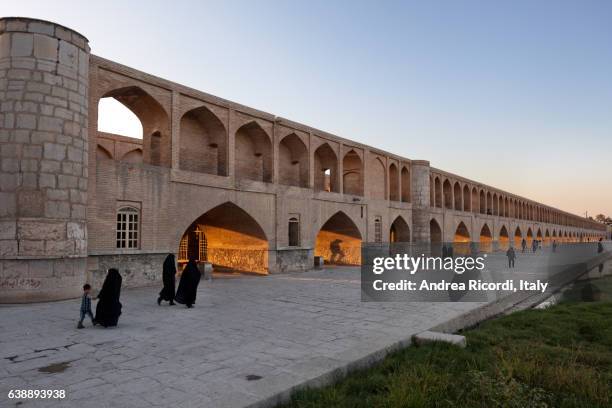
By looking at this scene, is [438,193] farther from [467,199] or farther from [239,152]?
[239,152]

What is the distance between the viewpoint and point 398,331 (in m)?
6.39

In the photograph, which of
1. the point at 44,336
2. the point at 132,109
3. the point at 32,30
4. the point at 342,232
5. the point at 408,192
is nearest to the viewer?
the point at 44,336

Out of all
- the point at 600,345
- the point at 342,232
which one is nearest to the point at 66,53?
the point at 600,345

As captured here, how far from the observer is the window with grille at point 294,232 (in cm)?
1709

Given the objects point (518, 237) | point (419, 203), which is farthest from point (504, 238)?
point (419, 203)

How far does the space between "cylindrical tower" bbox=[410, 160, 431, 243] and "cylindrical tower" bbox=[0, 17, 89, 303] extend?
19.1 m

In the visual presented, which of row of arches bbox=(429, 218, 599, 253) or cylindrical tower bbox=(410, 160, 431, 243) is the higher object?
cylindrical tower bbox=(410, 160, 431, 243)

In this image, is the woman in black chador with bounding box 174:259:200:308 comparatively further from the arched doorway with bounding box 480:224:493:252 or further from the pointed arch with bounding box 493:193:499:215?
the pointed arch with bounding box 493:193:499:215

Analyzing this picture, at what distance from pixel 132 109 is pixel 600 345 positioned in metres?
12.9

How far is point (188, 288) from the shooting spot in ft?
28.3

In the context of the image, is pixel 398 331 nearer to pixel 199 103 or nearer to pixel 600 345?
pixel 600 345

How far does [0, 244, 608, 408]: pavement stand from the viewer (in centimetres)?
392

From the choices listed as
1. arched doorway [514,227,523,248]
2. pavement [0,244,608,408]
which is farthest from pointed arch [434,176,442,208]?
pavement [0,244,608,408]

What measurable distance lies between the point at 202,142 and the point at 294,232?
513 centimetres
